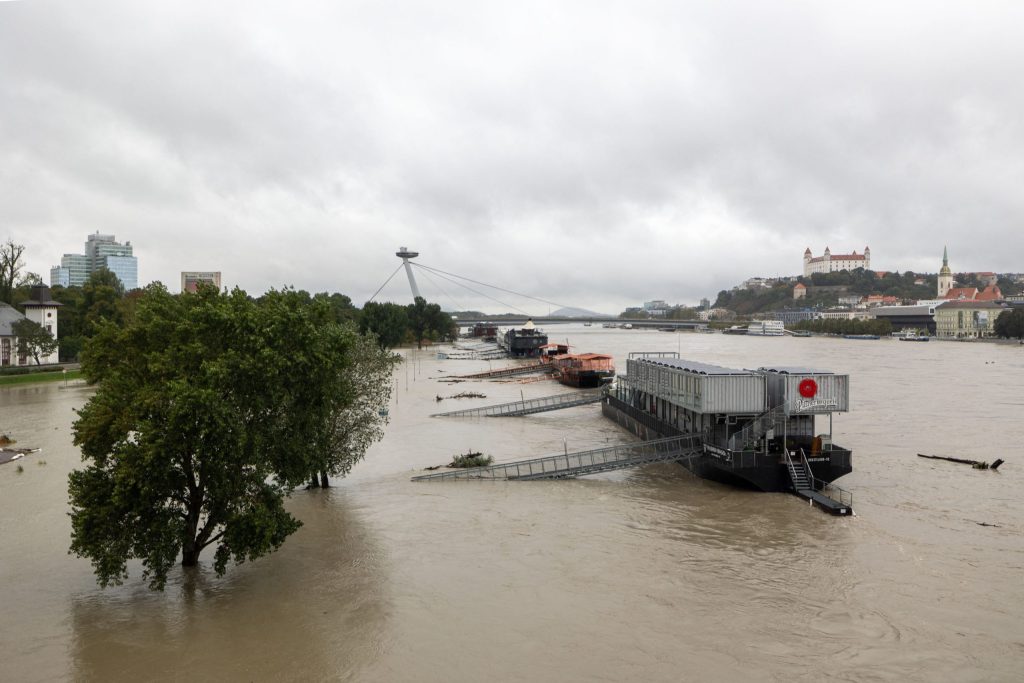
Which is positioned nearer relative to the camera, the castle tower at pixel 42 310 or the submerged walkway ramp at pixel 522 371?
the castle tower at pixel 42 310

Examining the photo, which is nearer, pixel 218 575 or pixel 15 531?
pixel 218 575

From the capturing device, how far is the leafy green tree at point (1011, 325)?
15388cm

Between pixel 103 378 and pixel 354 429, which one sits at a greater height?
pixel 103 378

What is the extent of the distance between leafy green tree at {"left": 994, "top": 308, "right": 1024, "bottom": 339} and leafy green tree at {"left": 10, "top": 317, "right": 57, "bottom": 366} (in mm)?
168967

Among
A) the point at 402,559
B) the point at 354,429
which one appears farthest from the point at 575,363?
the point at 402,559

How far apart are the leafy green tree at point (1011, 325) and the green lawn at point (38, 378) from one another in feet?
546

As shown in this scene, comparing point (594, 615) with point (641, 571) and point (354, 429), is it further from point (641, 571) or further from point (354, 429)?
point (354, 429)

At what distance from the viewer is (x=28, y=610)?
675 inches

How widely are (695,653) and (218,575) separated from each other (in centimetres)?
1097

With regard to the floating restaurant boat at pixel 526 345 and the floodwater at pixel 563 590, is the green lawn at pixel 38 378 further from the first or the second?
the floating restaurant boat at pixel 526 345

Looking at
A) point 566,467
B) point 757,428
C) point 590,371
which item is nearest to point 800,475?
point 757,428

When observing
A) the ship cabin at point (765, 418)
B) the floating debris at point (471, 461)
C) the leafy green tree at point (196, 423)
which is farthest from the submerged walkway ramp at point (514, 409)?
the leafy green tree at point (196, 423)

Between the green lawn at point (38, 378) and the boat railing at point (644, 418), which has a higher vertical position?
the green lawn at point (38, 378)

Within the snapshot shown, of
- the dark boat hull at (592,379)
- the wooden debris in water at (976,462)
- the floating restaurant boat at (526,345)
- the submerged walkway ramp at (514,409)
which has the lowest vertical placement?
the wooden debris in water at (976,462)
